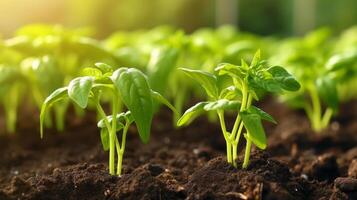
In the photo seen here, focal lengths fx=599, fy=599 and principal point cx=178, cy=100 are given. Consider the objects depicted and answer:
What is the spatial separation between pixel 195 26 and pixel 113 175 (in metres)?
7.98

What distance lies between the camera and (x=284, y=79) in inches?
64.9

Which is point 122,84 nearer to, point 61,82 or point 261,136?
point 261,136

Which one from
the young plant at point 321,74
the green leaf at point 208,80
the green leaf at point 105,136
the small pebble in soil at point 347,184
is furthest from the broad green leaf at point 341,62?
the green leaf at point 105,136

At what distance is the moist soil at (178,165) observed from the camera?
162cm

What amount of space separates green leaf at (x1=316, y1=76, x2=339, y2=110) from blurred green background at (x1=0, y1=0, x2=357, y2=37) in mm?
5691

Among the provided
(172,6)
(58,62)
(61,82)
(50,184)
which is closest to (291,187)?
(50,184)

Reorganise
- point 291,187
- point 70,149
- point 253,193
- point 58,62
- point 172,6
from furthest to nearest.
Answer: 1. point 172,6
2. point 58,62
3. point 70,149
4. point 291,187
5. point 253,193

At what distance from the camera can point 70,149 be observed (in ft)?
7.97

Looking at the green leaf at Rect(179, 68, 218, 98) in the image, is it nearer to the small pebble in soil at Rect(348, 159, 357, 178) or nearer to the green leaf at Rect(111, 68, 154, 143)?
the green leaf at Rect(111, 68, 154, 143)

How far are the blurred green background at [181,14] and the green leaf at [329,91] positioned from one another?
5.69 metres

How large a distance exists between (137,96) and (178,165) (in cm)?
51

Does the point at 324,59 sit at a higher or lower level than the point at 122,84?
lower

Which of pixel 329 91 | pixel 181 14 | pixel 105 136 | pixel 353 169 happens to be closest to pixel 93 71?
pixel 105 136

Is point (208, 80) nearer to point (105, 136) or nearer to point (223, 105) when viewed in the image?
point (223, 105)
